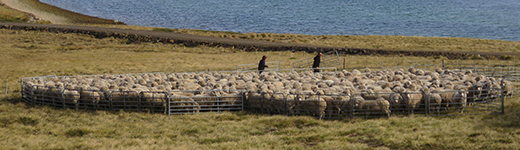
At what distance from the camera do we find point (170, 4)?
125 m

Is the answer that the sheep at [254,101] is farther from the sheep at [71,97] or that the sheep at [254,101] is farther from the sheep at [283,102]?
the sheep at [71,97]

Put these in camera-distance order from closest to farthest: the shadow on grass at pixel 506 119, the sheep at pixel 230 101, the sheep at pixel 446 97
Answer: the shadow on grass at pixel 506 119
the sheep at pixel 446 97
the sheep at pixel 230 101

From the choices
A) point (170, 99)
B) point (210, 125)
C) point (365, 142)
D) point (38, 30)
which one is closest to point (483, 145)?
point (365, 142)

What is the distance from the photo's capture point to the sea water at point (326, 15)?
286 ft

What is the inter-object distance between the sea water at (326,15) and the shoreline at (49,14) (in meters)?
6.46

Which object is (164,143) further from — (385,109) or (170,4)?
(170,4)

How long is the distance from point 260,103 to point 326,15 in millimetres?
90836

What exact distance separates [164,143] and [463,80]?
48.5ft

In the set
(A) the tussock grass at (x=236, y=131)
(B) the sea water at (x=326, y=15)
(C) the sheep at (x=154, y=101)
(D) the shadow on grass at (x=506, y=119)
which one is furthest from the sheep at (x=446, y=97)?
(B) the sea water at (x=326, y=15)

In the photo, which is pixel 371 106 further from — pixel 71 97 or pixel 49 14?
pixel 49 14

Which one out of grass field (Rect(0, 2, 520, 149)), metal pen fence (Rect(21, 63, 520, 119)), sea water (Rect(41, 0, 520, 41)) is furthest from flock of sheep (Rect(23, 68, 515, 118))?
sea water (Rect(41, 0, 520, 41))

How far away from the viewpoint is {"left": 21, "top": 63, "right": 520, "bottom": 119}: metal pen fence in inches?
713

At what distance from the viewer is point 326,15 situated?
353 ft

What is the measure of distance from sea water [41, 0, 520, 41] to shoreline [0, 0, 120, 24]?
646 centimetres
